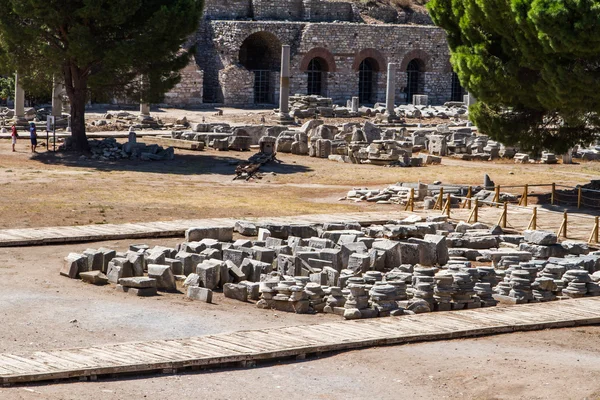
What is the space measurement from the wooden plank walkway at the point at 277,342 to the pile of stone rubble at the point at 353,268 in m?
0.55

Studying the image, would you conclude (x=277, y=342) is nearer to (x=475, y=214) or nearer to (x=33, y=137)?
(x=475, y=214)

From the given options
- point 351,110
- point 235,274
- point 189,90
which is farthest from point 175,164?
point 351,110

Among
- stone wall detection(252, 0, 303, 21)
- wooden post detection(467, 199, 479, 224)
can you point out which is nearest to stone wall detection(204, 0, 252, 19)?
stone wall detection(252, 0, 303, 21)

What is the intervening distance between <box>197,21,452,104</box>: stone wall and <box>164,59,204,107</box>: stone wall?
1299mm

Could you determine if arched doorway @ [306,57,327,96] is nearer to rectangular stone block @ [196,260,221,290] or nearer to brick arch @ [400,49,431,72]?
brick arch @ [400,49,431,72]

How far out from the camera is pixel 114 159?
96.5 feet

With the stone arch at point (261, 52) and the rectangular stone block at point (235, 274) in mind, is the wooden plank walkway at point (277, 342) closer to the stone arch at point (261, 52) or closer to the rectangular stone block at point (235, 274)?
the rectangular stone block at point (235, 274)

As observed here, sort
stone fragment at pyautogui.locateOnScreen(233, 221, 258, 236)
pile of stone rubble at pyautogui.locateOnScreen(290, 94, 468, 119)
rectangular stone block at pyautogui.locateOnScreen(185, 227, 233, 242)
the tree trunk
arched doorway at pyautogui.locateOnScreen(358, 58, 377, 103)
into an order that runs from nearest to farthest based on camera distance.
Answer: rectangular stone block at pyautogui.locateOnScreen(185, 227, 233, 242) < stone fragment at pyautogui.locateOnScreen(233, 221, 258, 236) < the tree trunk < pile of stone rubble at pyautogui.locateOnScreen(290, 94, 468, 119) < arched doorway at pyautogui.locateOnScreen(358, 58, 377, 103)

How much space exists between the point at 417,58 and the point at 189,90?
11262mm

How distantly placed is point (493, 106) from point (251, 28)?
2412 centimetres

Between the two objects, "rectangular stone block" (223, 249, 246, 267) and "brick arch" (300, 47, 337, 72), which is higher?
"brick arch" (300, 47, 337, 72)

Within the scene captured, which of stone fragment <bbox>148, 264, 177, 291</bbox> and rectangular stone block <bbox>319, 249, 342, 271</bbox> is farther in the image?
rectangular stone block <bbox>319, 249, 342, 271</bbox>

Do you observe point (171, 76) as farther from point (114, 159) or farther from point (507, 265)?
point (507, 265)

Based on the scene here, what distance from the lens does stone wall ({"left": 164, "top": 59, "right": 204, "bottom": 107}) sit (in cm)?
4397
